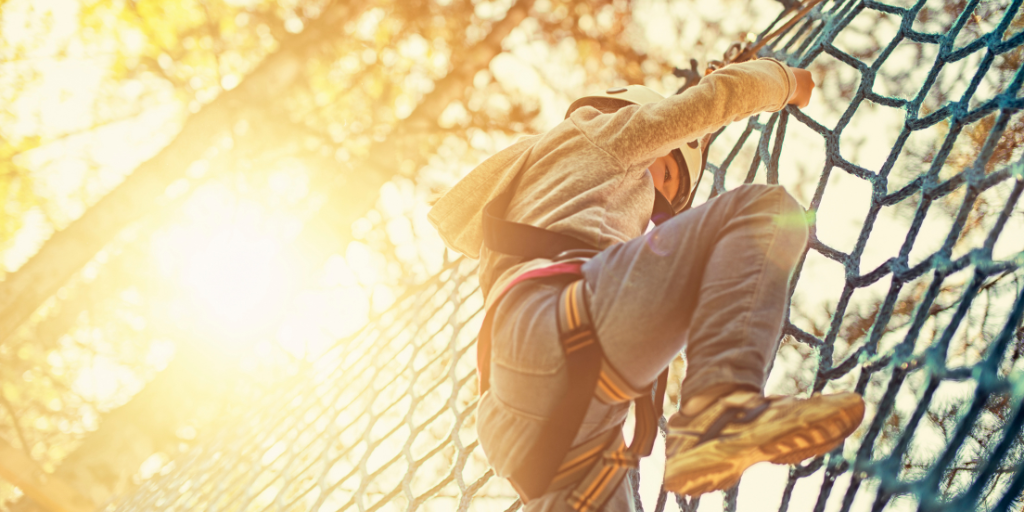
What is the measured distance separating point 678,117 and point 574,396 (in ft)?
1.30

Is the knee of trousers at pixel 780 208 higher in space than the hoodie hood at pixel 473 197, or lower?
lower

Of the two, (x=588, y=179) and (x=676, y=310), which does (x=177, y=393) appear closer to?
(x=588, y=179)

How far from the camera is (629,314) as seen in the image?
58cm

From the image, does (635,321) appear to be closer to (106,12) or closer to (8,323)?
(8,323)

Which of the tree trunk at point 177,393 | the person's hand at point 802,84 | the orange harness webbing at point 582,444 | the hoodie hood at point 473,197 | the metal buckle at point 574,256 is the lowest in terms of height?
the orange harness webbing at point 582,444

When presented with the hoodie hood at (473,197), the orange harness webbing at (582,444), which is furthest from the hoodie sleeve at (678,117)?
the orange harness webbing at (582,444)

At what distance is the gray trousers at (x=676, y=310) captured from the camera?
54cm

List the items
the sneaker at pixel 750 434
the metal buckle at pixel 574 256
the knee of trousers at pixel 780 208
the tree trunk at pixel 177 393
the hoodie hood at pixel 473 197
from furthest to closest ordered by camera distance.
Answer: the tree trunk at pixel 177 393 < the hoodie hood at pixel 473 197 < the metal buckle at pixel 574 256 < the knee of trousers at pixel 780 208 < the sneaker at pixel 750 434

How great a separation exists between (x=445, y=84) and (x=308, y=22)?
796 mm

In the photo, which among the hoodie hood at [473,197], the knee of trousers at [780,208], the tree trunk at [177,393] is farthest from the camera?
the tree trunk at [177,393]

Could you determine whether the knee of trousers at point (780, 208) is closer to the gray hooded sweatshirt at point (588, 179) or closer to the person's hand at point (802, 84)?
the gray hooded sweatshirt at point (588, 179)

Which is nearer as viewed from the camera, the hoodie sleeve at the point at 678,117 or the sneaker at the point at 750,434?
the sneaker at the point at 750,434

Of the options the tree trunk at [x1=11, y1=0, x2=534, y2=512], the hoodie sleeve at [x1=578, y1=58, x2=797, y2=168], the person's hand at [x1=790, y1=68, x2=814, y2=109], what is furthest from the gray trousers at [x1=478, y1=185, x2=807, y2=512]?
the tree trunk at [x1=11, y1=0, x2=534, y2=512]

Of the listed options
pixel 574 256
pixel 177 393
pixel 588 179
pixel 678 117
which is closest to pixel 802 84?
pixel 678 117
